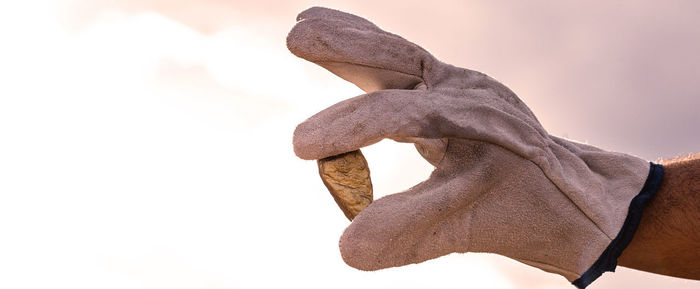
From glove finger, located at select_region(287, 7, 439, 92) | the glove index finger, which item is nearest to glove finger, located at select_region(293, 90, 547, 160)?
the glove index finger

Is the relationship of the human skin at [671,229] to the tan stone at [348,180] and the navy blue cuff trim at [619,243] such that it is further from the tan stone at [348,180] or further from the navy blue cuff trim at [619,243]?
the tan stone at [348,180]

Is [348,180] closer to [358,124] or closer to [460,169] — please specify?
[358,124]

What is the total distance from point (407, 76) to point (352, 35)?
24 cm

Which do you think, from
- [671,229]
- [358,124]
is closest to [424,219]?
[358,124]

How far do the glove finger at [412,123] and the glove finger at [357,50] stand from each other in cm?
18

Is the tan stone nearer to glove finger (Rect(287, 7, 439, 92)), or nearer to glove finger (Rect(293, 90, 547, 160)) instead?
glove finger (Rect(293, 90, 547, 160))

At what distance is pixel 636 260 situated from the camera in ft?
7.78

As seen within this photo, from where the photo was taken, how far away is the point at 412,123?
2096 mm

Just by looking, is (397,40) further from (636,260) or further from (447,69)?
(636,260)

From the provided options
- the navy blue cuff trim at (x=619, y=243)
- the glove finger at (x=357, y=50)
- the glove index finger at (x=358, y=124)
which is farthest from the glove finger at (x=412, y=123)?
the navy blue cuff trim at (x=619, y=243)

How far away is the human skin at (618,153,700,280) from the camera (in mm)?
2305

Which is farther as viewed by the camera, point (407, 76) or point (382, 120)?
point (407, 76)

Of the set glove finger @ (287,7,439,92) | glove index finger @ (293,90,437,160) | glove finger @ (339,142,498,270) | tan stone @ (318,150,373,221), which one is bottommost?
glove finger @ (339,142,498,270)

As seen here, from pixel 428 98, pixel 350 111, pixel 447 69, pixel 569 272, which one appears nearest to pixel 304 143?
pixel 350 111
